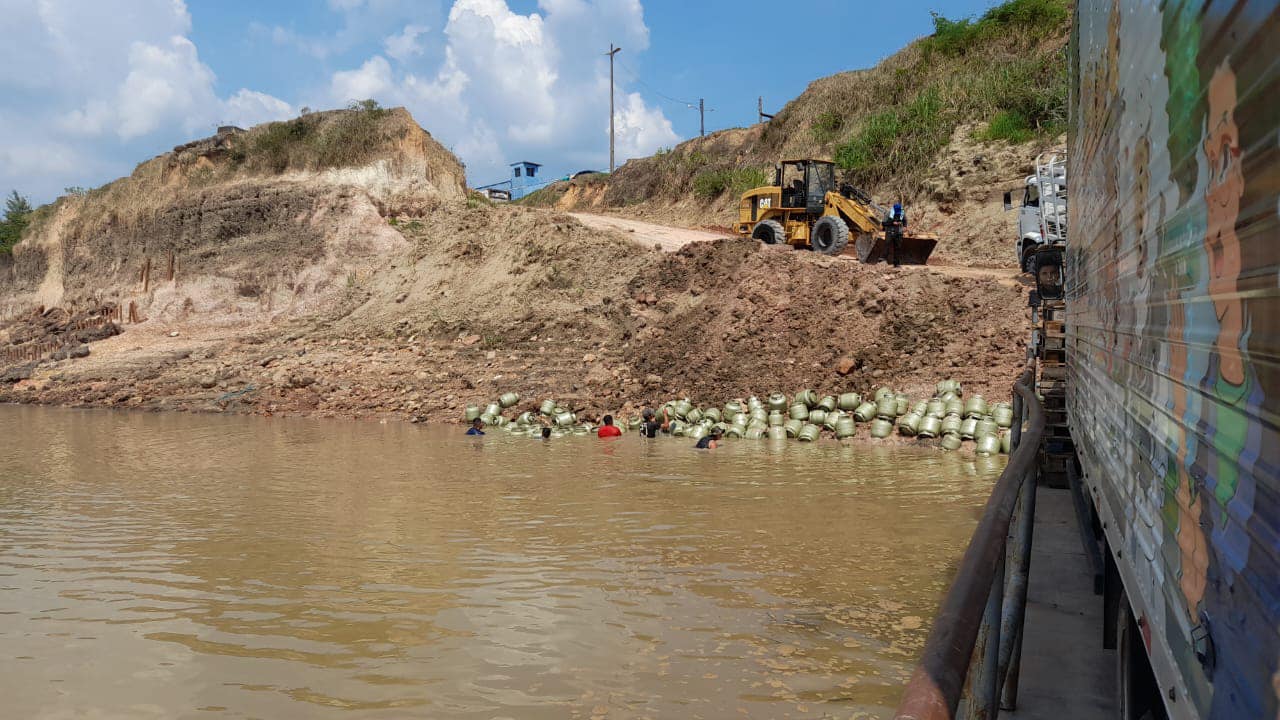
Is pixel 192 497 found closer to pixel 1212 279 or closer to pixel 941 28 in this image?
pixel 1212 279

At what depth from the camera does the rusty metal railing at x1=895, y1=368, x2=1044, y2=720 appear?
1.54 m

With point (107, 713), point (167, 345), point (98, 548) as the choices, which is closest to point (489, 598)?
point (107, 713)

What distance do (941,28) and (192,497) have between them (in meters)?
33.3

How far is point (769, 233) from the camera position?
73.3 ft

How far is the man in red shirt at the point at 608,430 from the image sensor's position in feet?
50.2

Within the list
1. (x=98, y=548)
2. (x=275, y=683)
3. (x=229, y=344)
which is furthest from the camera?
(x=229, y=344)

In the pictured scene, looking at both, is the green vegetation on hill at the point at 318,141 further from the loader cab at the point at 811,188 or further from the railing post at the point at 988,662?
the railing post at the point at 988,662

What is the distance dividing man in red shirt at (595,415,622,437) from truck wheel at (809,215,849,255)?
7733 millimetres

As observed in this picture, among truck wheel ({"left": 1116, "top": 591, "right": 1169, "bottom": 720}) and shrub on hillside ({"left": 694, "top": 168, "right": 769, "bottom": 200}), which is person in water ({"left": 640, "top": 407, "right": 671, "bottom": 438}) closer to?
truck wheel ({"left": 1116, "top": 591, "right": 1169, "bottom": 720})

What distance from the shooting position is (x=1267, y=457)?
144 cm

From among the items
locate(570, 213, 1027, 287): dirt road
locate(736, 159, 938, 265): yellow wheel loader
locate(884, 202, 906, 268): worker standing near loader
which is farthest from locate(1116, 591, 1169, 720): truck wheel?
locate(884, 202, 906, 268): worker standing near loader

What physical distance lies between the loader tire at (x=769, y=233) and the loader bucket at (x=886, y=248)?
5.99ft

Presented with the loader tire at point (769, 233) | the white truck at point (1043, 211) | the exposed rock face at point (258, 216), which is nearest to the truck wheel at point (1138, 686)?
the white truck at point (1043, 211)

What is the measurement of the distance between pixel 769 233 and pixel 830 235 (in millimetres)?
1715
